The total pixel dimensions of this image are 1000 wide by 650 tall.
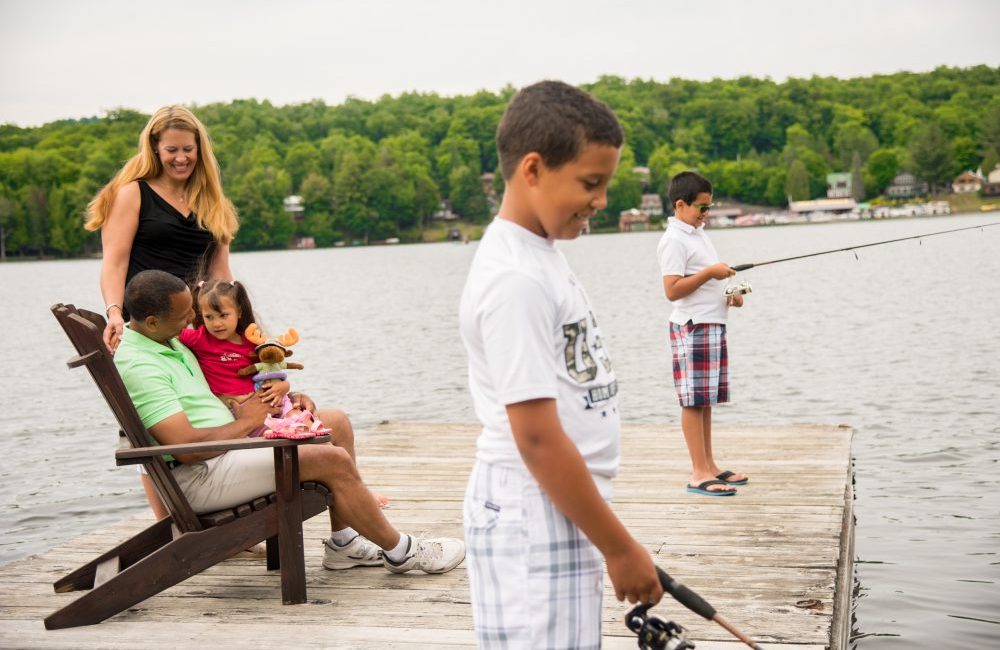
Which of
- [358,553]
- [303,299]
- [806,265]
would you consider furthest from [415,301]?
[358,553]

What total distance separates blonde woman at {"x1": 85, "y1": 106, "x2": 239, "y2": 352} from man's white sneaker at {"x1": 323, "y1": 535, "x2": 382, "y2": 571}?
132 centimetres

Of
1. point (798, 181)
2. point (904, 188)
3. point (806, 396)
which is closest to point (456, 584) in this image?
point (806, 396)

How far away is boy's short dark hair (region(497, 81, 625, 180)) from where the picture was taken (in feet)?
7.20

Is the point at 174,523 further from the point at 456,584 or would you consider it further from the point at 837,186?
the point at 837,186

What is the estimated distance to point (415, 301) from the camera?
42.5 meters

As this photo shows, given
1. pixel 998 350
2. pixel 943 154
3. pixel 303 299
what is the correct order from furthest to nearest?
pixel 943 154 → pixel 303 299 → pixel 998 350

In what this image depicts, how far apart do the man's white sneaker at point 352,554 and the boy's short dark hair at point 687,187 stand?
2.53 meters

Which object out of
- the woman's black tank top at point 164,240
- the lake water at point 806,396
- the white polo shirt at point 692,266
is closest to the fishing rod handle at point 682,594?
the woman's black tank top at point 164,240

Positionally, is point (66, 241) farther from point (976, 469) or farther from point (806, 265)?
point (976, 469)

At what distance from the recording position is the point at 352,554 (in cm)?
478

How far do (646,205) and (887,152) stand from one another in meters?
30.8

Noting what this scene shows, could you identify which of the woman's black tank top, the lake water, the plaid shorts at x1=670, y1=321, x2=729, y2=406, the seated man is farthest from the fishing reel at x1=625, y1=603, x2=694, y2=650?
the lake water

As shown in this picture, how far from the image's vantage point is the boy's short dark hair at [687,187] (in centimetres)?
600

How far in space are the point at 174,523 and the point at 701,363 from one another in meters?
2.92
